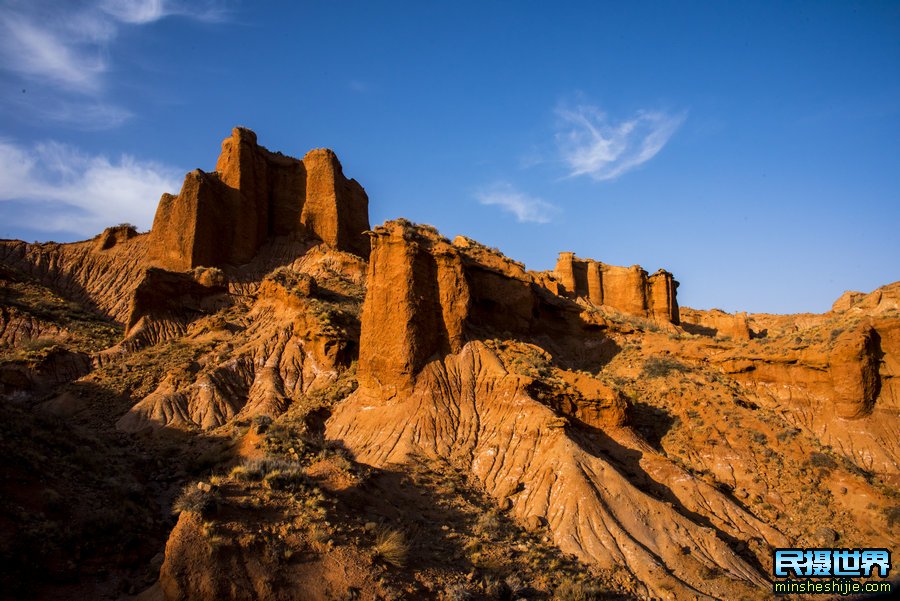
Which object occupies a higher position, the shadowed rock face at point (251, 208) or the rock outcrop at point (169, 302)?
the shadowed rock face at point (251, 208)

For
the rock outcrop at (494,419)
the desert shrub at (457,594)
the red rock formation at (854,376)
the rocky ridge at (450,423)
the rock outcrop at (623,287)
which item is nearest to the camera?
the desert shrub at (457,594)

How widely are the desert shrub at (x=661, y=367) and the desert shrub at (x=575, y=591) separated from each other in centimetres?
1558

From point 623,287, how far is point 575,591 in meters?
45.0

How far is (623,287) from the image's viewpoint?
5700 cm

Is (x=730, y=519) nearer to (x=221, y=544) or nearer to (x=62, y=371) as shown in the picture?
(x=221, y=544)

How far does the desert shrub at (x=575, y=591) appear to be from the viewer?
47.8 ft

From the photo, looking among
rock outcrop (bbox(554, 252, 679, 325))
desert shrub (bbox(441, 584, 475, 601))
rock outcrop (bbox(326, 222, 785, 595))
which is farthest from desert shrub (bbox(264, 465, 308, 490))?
rock outcrop (bbox(554, 252, 679, 325))

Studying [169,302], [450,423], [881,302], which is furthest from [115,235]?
[881,302]

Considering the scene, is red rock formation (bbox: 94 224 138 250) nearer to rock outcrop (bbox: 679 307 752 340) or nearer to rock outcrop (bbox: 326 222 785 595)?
rock outcrop (bbox: 326 222 785 595)

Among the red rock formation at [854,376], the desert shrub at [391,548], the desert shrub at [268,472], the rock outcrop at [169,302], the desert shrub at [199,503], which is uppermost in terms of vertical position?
the rock outcrop at [169,302]

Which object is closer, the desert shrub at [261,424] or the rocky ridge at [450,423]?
the rocky ridge at [450,423]

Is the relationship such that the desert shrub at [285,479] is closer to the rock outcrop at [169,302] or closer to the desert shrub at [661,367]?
the desert shrub at [661,367]

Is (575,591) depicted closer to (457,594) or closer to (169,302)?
(457,594)

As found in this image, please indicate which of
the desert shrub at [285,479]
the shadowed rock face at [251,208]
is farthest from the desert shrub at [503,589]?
the shadowed rock face at [251,208]
